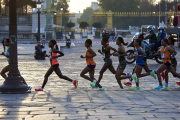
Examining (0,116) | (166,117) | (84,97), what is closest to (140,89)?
(84,97)

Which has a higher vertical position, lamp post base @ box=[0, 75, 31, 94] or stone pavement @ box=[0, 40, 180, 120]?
lamp post base @ box=[0, 75, 31, 94]

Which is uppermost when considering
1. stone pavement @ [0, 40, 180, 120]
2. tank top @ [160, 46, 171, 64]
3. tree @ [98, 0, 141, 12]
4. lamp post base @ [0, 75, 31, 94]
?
tree @ [98, 0, 141, 12]

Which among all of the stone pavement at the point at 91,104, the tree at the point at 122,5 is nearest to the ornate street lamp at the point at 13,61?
the stone pavement at the point at 91,104

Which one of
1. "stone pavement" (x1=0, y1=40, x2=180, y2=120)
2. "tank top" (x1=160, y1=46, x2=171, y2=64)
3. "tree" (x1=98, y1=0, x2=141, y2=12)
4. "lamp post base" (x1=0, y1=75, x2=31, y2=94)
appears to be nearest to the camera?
"stone pavement" (x1=0, y1=40, x2=180, y2=120)

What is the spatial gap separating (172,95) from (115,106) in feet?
6.71

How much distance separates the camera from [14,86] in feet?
30.0

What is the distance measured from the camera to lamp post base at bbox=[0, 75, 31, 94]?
9.07m

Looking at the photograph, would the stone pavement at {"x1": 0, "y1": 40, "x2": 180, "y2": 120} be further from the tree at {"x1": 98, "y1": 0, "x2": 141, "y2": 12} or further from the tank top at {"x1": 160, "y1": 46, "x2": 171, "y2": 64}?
the tree at {"x1": 98, "y1": 0, "x2": 141, "y2": 12}

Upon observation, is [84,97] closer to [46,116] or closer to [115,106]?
[115,106]

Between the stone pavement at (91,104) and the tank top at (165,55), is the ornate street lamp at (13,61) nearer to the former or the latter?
the stone pavement at (91,104)

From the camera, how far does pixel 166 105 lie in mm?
7438

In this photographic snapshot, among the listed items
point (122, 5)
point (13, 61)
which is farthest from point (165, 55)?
point (122, 5)

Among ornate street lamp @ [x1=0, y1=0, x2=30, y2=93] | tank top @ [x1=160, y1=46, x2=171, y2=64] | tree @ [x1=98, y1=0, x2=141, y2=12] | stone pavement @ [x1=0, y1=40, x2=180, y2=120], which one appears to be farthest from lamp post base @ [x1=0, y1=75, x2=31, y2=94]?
tree @ [x1=98, y1=0, x2=141, y2=12]

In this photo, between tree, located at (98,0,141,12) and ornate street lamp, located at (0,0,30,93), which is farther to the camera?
tree, located at (98,0,141,12)
